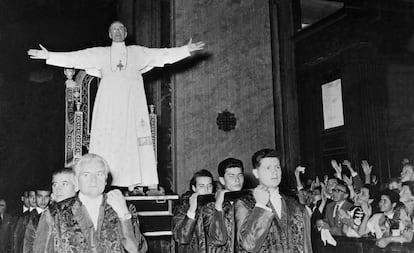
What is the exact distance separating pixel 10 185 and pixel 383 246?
611 centimetres

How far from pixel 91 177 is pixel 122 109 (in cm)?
316

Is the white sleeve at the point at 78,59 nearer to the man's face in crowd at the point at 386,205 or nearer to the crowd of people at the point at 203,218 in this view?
the crowd of people at the point at 203,218

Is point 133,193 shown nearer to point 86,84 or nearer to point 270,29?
point 86,84

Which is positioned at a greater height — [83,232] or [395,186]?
[395,186]

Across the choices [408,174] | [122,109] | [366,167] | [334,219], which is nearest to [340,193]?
[334,219]

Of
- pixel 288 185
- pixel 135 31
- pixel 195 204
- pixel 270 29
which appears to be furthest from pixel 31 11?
pixel 195 204

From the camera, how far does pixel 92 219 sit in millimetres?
3324

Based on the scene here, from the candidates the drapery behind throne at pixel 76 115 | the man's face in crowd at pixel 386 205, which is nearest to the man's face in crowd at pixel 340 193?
the man's face in crowd at pixel 386 205

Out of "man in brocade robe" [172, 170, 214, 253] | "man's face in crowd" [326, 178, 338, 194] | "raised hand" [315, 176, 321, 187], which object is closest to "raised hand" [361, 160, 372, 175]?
"raised hand" [315, 176, 321, 187]

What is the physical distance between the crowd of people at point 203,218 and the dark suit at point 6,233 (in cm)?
2

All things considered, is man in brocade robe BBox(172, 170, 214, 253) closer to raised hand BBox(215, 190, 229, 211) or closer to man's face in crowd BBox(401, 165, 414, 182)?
raised hand BBox(215, 190, 229, 211)

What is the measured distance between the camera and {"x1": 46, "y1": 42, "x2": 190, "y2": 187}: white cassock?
20.4 feet

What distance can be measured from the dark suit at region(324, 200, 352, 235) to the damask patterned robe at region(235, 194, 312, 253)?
372cm

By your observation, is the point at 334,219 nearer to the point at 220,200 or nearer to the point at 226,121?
A: the point at 226,121
